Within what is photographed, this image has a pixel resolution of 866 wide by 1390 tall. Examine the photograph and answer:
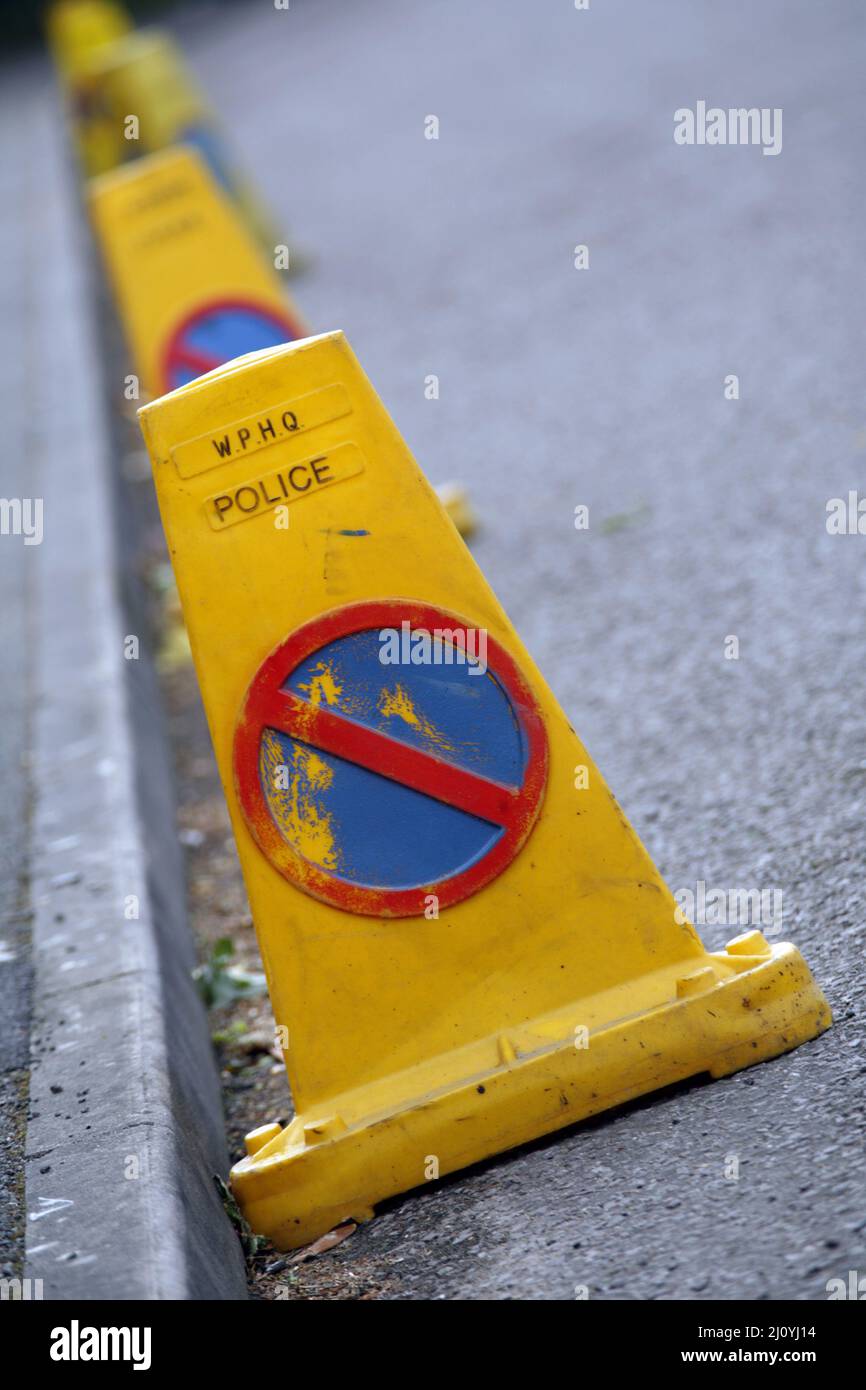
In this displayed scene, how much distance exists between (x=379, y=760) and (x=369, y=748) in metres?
0.02

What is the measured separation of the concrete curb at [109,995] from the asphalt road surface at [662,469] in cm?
32

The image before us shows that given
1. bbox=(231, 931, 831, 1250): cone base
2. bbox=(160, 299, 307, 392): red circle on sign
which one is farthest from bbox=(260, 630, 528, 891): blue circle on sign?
bbox=(160, 299, 307, 392): red circle on sign

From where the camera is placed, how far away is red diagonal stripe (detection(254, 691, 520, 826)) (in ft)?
8.77

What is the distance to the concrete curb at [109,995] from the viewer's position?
242 cm

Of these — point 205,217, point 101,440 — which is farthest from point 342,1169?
point 101,440

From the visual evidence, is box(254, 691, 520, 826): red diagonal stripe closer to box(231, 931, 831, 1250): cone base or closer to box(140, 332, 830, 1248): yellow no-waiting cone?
box(140, 332, 830, 1248): yellow no-waiting cone

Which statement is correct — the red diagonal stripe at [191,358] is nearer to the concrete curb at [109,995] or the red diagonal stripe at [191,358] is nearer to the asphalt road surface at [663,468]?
the concrete curb at [109,995]

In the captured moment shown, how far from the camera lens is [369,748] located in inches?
105

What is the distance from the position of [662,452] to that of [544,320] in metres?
2.29

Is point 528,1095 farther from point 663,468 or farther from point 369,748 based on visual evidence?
point 663,468

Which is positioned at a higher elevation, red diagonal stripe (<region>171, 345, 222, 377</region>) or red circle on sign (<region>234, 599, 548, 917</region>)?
red diagonal stripe (<region>171, 345, 222, 377</region>)

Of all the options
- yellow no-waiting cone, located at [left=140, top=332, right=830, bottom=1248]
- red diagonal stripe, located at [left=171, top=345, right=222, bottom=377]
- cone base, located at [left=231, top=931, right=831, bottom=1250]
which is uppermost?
red diagonal stripe, located at [left=171, top=345, right=222, bottom=377]

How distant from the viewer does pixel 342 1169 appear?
2641 mm
